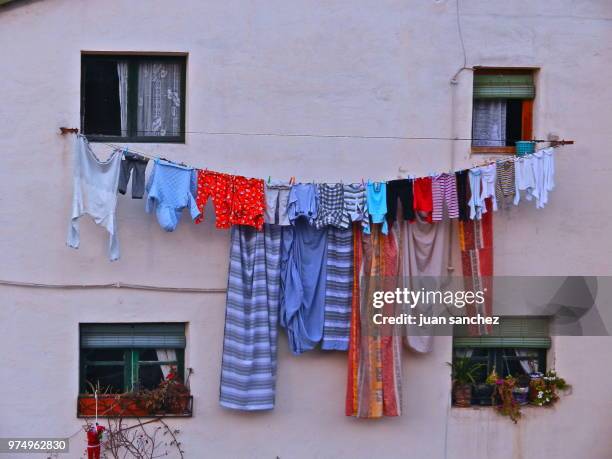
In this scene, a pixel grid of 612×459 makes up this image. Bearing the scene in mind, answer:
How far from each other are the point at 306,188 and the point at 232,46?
153 centimetres

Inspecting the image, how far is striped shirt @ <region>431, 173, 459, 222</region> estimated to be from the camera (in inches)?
293

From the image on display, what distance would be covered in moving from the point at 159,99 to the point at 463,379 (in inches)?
160

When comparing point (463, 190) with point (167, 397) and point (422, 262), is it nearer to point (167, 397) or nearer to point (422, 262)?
point (422, 262)

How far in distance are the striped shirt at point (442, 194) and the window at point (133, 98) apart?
95.8 inches

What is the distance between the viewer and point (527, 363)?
8.09 m

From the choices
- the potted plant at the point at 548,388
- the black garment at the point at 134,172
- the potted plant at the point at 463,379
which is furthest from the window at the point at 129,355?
the potted plant at the point at 548,388

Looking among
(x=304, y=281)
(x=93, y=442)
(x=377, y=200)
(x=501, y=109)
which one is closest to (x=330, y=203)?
(x=377, y=200)

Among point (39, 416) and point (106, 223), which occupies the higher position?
point (106, 223)

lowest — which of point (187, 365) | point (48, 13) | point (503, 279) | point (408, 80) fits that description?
point (187, 365)

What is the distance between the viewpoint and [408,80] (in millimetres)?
7695

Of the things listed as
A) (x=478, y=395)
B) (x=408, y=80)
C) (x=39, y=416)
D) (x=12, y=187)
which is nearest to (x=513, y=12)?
(x=408, y=80)

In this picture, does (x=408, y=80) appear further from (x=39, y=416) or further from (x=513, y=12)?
(x=39, y=416)

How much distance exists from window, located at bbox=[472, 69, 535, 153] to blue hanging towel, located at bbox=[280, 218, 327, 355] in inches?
72.5

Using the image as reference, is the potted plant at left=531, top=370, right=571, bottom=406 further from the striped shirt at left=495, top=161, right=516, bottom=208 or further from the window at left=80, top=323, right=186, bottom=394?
the window at left=80, top=323, right=186, bottom=394
